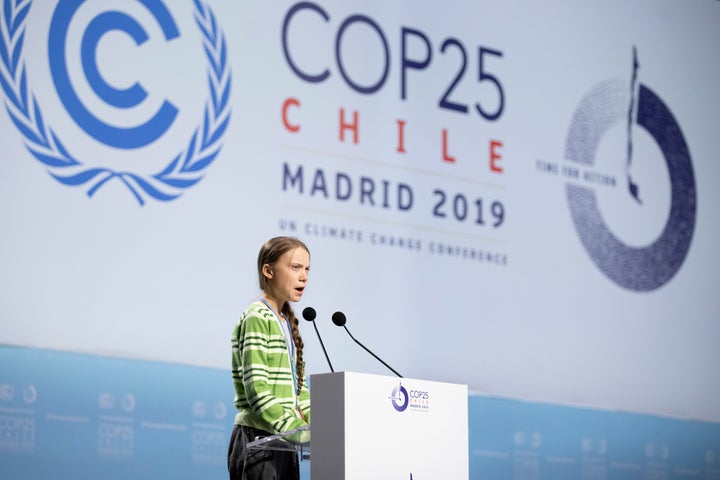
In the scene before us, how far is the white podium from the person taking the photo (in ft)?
9.29

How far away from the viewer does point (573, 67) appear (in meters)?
5.96

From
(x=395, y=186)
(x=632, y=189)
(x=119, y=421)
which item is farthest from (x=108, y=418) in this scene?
(x=632, y=189)

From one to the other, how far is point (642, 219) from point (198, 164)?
8.72ft

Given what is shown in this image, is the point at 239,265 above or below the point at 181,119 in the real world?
below

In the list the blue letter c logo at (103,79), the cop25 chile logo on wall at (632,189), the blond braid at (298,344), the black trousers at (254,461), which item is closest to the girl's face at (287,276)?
the blond braid at (298,344)

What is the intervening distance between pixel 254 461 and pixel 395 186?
2.16 metres

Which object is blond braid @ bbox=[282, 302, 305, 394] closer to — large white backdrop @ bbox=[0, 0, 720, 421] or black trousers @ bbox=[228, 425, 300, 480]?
black trousers @ bbox=[228, 425, 300, 480]

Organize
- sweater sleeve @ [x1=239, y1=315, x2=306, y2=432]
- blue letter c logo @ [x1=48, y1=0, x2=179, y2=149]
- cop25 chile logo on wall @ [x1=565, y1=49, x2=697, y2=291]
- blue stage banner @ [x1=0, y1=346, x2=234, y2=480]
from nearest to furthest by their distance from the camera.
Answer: sweater sleeve @ [x1=239, y1=315, x2=306, y2=432]
blue stage banner @ [x1=0, y1=346, x2=234, y2=480]
blue letter c logo @ [x1=48, y1=0, x2=179, y2=149]
cop25 chile logo on wall @ [x1=565, y1=49, x2=697, y2=291]

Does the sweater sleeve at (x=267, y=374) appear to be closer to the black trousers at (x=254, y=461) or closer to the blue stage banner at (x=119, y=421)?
the black trousers at (x=254, y=461)

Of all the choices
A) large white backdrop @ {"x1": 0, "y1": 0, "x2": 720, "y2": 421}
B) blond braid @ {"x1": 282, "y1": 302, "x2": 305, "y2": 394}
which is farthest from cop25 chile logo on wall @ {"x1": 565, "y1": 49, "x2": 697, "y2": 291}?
blond braid @ {"x1": 282, "y1": 302, "x2": 305, "y2": 394}

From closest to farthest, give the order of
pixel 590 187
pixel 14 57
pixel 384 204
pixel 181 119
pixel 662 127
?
pixel 14 57 < pixel 181 119 < pixel 384 204 < pixel 590 187 < pixel 662 127

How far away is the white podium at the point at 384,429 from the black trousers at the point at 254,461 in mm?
298

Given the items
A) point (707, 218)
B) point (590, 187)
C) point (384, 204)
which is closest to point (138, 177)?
point (384, 204)

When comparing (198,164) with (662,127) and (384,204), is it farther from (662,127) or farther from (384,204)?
(662,127)
